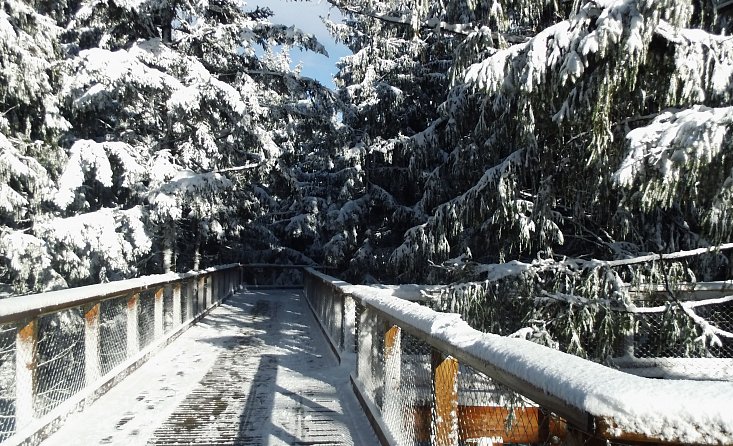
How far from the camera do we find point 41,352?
6129 millimetres

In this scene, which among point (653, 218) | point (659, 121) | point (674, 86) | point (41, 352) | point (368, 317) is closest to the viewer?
point (659, 121)

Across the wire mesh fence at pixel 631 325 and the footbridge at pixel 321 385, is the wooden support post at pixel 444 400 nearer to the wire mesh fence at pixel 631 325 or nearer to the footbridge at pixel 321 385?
the footbridge at pixel 321 385

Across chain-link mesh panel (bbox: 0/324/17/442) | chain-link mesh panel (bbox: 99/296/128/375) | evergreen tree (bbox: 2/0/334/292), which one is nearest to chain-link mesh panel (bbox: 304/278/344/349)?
chain-link mesh panel (bbox: 99/296/128/375)

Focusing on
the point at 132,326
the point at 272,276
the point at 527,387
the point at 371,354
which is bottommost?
the point at 272,276

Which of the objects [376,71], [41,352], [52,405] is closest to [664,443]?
[52,405]

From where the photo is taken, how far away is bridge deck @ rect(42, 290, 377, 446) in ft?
15.3

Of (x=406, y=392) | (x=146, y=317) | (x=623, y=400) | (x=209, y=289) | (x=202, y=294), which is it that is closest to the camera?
(x=623, y=400)

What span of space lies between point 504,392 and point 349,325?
4514 mm

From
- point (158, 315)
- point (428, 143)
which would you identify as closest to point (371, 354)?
point (158, 315)

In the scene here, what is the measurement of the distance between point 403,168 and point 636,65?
11359 millimetres

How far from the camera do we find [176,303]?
9992 millimetres

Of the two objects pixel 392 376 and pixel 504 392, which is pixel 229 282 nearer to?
A: pixel 392 376

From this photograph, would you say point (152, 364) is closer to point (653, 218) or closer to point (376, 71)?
point (653, 218)

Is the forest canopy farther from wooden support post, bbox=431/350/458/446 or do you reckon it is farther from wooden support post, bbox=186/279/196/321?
wooden support post, bbox=431/350/458/446
